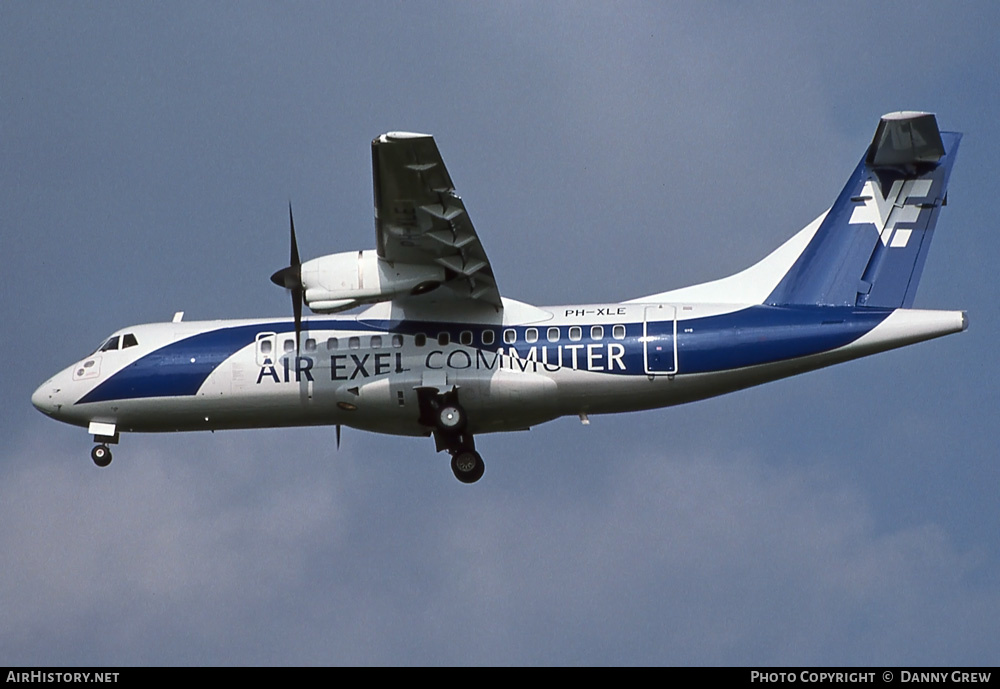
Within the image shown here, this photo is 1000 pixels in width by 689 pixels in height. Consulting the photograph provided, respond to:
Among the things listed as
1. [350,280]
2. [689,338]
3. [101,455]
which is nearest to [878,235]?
[689,338]

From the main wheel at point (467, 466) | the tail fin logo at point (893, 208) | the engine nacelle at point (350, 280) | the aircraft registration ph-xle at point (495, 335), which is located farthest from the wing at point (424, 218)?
the tail fin logo at point (893, 208)

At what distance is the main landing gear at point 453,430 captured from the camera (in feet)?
85.3

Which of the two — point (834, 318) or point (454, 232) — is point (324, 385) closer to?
point (454, 232)

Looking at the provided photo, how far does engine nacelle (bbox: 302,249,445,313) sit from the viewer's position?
24.9 meters

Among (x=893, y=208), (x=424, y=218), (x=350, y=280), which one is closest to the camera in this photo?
(x=424, y=218)

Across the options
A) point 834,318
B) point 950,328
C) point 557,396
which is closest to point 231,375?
point 557,396

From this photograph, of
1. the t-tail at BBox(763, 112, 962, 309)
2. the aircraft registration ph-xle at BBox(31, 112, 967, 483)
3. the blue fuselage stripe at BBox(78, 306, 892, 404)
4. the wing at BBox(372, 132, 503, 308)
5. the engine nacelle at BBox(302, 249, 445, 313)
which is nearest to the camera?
the wing at BBox(372, 132, 503, 308)

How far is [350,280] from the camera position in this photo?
24938 mm

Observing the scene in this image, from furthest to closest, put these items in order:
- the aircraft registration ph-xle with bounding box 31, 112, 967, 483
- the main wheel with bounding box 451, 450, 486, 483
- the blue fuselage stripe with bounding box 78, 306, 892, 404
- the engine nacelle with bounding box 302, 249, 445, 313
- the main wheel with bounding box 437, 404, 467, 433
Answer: the main wheel with bounding box 451, 450, 486, 483
the main wheel with bounding box 437, 404, 467, 433
the blue fuselage stripe with bounding box 78, 306, 892, 404
the aircraft registration ph-xle with bounding box 31, 112, 967, 483
the engine nacelle with bounding box 302, 249, 445, 313

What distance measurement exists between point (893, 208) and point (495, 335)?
713 cm

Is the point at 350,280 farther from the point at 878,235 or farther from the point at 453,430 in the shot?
the point at 878,235

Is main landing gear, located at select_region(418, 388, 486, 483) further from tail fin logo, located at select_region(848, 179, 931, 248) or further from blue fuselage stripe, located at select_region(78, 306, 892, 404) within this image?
tail fin logo, located at select_region(848, 179, 931, 248)

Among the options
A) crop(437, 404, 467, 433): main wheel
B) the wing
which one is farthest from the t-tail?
crop(437, 404, 467, 433): main wheel

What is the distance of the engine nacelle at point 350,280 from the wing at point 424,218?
0.25 meters
